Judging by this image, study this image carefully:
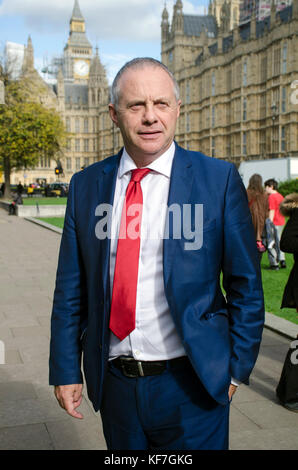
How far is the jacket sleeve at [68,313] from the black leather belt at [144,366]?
0.26m

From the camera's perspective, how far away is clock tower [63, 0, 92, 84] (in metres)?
126

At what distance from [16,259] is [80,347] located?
9.43 metres

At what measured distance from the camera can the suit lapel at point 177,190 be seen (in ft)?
5.83

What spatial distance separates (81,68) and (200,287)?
436 feet

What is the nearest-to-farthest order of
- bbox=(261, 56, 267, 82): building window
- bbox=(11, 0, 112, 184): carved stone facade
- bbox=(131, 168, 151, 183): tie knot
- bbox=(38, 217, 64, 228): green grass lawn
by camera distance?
bbox=(131, 168, 151, 183): tie knot < bbox=(38, 217, 64, 228): green grass lawn < bbox=(261, 56, 267, 82): building window < bbox=(11, 0, 112, 184): carved stone facade

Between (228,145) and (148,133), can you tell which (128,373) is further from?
(228,145)

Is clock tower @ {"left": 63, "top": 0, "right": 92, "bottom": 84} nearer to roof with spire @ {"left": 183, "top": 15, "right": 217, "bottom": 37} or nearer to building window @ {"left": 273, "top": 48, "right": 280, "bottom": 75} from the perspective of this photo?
roof with spire @ {"left": 183, "top": 15, "right": 217, "bottom": 37}

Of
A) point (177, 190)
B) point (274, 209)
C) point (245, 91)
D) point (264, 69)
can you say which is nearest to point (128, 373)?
point (177, 190)

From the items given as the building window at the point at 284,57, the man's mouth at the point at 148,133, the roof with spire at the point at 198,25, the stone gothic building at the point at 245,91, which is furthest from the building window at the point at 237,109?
the man's mouth at the point at 148,133

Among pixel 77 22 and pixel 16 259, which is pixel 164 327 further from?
pixel 77 22

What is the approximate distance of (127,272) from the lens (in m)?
1.82

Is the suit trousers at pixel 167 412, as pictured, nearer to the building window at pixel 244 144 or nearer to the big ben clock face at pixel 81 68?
the building window at pixel 244 144

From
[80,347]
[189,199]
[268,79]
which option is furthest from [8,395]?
[268,79]

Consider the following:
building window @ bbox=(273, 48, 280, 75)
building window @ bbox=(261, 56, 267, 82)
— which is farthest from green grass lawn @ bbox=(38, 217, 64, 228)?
building window @ bbox=(261, 56, 267, 82)
